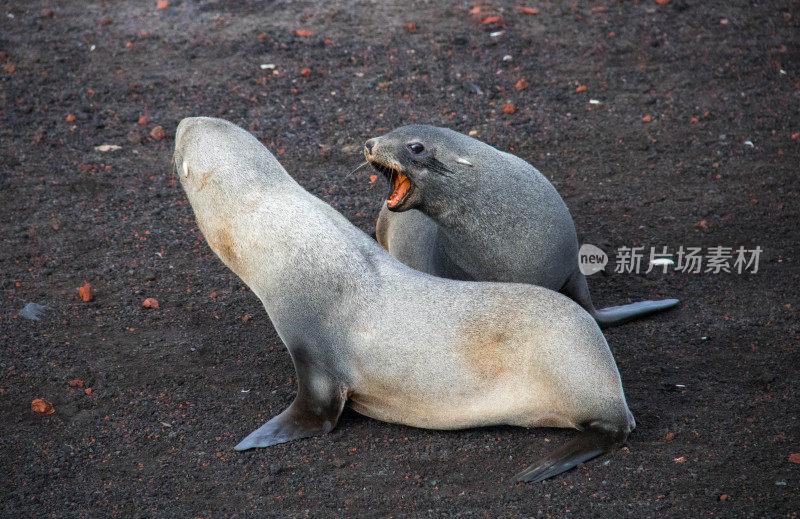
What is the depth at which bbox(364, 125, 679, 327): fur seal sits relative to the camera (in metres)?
4.84

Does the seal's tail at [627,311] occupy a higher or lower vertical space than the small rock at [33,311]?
higher

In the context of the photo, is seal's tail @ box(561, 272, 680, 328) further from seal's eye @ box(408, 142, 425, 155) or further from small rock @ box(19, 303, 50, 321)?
small rock @ box(19, 303, 50, 321)

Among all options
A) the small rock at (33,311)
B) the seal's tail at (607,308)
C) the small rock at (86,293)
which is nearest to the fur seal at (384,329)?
the seal's tail at (607,308)

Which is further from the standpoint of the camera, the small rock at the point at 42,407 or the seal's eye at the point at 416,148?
the seal's eye at the point at 416,148

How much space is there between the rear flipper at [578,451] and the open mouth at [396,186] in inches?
64.8

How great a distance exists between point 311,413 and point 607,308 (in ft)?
7.10

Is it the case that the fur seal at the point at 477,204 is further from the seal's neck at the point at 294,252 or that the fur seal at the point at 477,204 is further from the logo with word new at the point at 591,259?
the logo with word new at the point at 591,259

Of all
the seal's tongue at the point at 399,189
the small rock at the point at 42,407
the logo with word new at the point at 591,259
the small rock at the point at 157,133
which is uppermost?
the seal's tongue at the point at 399,189

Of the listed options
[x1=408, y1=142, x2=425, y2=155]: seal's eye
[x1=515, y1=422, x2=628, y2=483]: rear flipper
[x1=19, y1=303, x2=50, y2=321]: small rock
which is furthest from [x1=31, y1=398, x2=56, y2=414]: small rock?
[x1=515, y1=422, x2=628, y2=483]: rear flipper

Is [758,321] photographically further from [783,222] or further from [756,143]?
[756,143]

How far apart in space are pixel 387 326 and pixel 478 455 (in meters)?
0.79

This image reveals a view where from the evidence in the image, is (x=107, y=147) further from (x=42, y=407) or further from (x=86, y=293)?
(x=42, y=407)

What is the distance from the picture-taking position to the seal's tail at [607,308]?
17.5 feet

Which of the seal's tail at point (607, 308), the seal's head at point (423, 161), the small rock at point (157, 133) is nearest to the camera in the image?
the seal's head at point (423, 161)
